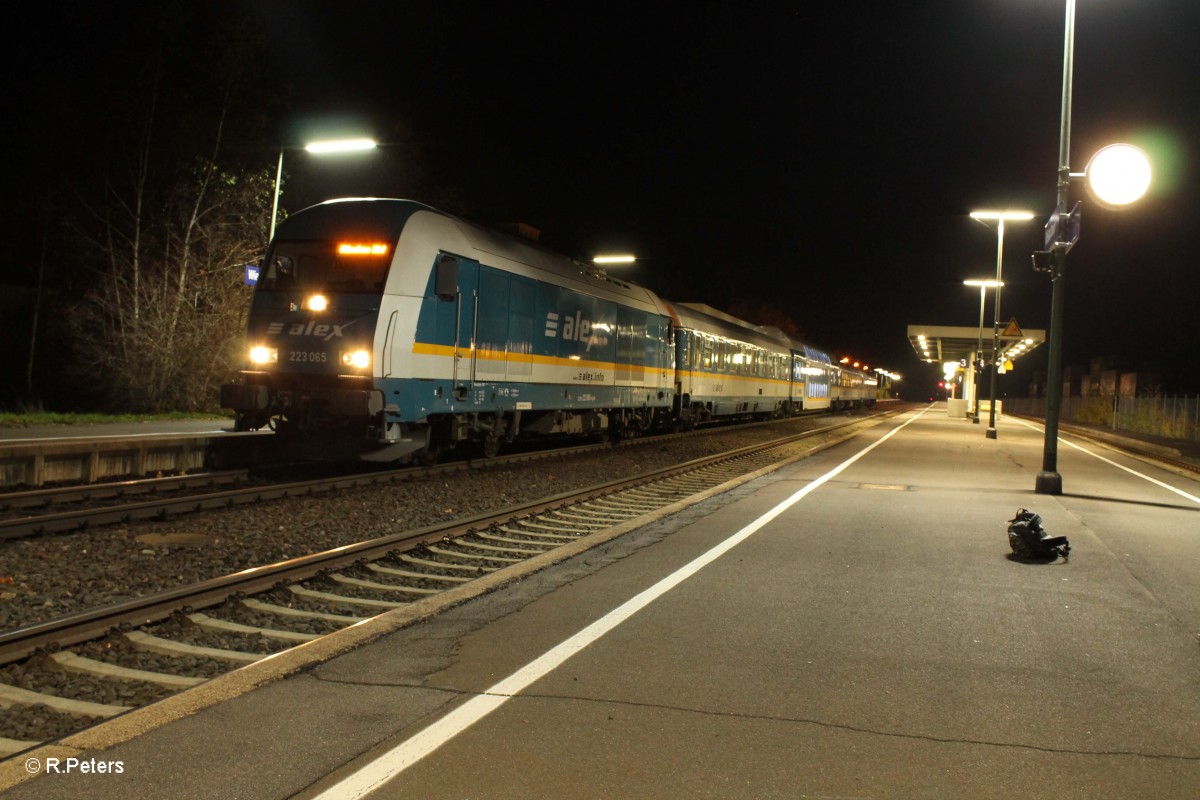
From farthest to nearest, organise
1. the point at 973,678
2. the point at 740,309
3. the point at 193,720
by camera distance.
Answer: the point at 740,309 → the point at 973,678 → the point at 193,720

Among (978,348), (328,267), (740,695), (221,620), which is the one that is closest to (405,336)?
(328,267)

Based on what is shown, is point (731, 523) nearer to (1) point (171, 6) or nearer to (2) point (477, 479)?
(2) point (477, 479)

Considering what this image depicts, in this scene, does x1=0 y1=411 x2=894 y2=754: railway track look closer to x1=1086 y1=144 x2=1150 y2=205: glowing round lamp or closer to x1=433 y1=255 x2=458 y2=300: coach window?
x1=433 y1=255 x2=458 y2=300: coach window

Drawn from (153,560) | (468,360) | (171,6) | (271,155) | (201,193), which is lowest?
(153,560)

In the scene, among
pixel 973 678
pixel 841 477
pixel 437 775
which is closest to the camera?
pixel 437 775

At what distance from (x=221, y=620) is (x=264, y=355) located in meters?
7.82

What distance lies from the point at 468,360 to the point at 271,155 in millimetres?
17638

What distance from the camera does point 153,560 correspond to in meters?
7.91

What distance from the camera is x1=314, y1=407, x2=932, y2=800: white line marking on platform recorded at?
12.0 feet

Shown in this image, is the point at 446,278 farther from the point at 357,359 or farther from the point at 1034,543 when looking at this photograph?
the point at 1034,543

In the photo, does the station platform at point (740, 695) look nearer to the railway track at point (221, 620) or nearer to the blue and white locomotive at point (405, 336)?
the railway track at point (221, 620)

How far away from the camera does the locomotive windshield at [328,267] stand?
1286 centimetres

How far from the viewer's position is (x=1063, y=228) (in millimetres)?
14945

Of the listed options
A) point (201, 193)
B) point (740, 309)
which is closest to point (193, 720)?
point (201, 193)
